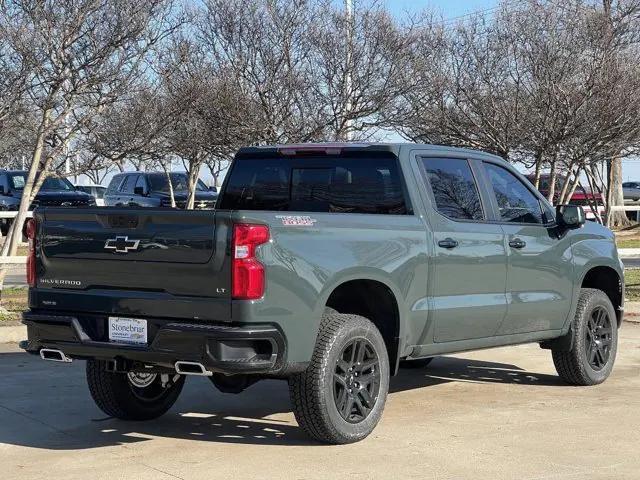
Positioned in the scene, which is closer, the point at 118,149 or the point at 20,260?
the point at 20,260

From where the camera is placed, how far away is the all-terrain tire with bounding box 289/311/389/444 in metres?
6.99

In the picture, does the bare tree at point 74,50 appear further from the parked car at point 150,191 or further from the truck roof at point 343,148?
the parked car at point 150,191

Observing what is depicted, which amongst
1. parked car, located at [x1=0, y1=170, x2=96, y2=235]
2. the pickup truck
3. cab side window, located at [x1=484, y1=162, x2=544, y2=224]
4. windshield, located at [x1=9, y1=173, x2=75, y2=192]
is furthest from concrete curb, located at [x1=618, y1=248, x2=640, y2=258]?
windshield, located at [x1=9, y1=173, x2=75, y2=192]

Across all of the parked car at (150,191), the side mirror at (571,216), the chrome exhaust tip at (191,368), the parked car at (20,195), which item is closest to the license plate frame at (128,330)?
the chrome exhaust tip at (191,368)

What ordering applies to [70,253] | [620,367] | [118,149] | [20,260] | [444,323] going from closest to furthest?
[70,253]
[444,323]
[620,367]
[20,260]
[118,149]

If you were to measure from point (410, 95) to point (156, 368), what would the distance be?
15.7 metres

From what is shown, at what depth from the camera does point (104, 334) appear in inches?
278

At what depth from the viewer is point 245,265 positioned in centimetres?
656

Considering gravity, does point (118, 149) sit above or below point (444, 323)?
above

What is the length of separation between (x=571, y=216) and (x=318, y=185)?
213cm

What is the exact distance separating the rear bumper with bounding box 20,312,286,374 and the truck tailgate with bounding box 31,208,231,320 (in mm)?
107

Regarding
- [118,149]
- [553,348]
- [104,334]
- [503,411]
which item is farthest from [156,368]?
A: [118,149]

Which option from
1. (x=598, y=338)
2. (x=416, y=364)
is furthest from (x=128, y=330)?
(x=598, y=338)

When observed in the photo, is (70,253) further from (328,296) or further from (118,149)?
(118,149)
